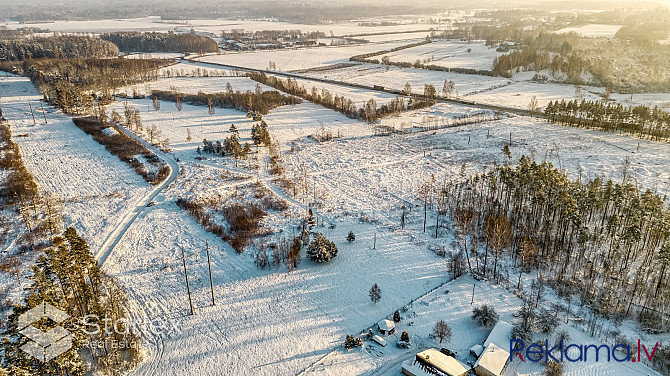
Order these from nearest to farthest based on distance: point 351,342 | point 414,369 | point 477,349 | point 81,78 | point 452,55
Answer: point 414,369
point 477,349
point 351,342
point 81,78
point 452,55

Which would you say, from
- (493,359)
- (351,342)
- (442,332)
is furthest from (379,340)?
(493,359)

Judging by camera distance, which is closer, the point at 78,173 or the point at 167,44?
the point at 78,173

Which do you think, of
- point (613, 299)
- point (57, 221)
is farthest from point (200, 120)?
point (613, 299)

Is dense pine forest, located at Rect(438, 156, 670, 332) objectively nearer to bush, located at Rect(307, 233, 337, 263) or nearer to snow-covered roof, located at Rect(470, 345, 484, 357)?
snow-covered roof, located at Rect(470, 345, 484, 357)

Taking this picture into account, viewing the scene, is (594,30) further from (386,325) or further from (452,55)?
(386,325)

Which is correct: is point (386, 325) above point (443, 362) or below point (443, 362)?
below

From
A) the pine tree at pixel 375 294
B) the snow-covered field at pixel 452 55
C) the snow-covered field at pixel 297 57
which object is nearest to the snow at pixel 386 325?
the pine tree at pixel 375 294

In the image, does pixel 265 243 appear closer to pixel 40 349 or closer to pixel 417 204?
pixel 417 204
